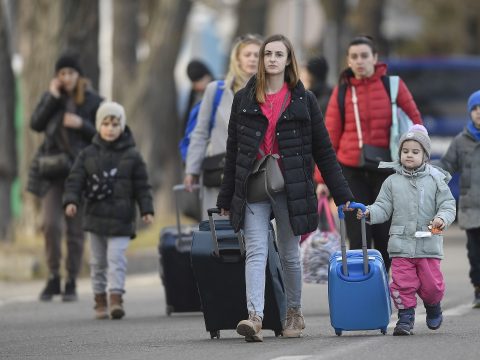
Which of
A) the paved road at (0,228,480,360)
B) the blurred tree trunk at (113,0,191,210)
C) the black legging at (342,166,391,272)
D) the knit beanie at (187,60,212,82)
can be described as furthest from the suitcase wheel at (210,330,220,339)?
the blurred tree trunk at (113,0,191,210)

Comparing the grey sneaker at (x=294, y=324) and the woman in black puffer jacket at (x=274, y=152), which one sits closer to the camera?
the woman in black puffer jacket at (x=274, y=152)

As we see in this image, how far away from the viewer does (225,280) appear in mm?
10383

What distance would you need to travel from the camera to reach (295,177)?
33.1 ft

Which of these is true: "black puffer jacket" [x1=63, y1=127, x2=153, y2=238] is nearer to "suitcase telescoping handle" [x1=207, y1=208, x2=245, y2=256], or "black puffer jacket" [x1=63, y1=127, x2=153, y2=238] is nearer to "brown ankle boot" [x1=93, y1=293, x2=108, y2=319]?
"brown ankle boot" [x1=93, y1=293, x2=108, y2=319]

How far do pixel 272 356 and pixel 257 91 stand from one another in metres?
1.71

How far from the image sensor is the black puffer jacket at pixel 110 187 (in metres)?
12.8

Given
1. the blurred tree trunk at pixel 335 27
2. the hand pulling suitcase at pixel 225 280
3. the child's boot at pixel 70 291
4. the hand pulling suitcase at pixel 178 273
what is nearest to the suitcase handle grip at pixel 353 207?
the hand pulling suitcase at pixel 225 280

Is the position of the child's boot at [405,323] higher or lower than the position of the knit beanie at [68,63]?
lower

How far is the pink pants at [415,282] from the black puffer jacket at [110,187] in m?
2.95

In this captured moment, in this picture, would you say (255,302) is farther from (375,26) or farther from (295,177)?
(375,26)

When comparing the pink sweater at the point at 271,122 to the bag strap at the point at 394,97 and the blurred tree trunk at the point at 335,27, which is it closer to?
the bag strap at the point at 394,97

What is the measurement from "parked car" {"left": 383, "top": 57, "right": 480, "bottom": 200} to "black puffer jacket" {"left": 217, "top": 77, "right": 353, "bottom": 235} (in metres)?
14.1

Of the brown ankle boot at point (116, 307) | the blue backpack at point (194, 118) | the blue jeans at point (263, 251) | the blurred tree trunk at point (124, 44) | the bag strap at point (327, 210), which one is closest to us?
the blue jeans at point (263, 251)

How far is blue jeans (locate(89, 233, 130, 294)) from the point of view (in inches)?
503
